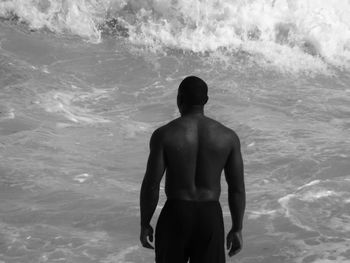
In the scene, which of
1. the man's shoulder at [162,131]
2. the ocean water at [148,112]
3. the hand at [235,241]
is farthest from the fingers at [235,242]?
the ocean water at [148,112]

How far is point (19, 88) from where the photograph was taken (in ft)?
40.6

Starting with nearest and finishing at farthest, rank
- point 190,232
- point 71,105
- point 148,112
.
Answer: point 190,232, point 148,112, point 71,105

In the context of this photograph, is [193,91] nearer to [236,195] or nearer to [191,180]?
[191,180]

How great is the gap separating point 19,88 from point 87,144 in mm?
2683

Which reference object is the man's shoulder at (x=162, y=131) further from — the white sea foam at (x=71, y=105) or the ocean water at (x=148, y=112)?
the white sea foam at (x=71, y=105)

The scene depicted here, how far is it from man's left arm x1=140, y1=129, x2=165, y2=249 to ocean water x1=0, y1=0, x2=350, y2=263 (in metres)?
2.58

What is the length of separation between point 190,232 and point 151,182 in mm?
312

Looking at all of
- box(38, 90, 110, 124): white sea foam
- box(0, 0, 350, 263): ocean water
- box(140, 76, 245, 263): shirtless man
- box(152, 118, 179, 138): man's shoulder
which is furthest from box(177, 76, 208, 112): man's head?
box(38, 90, 110, 124): white sea foam

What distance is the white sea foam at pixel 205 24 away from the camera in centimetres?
1530

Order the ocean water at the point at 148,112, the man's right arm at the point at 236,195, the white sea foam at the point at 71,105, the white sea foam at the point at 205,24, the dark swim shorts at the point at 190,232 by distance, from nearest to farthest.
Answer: the dark swim shorts at the point at 190,232
the man's right arm at the point at 236,195
the ocean water at the point at 148,112
the white sea foam at the point at 71,105
the white sea foam at the point at 205,24

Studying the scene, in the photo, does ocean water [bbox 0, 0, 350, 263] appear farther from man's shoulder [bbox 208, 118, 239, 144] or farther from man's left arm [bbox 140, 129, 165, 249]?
man's shoulder [bbox 208, 118, 239, 144]

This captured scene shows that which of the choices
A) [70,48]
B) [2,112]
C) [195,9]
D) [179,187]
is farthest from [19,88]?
[179,187]

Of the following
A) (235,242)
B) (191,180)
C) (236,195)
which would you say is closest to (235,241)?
(235,242)

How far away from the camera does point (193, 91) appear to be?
440cm
